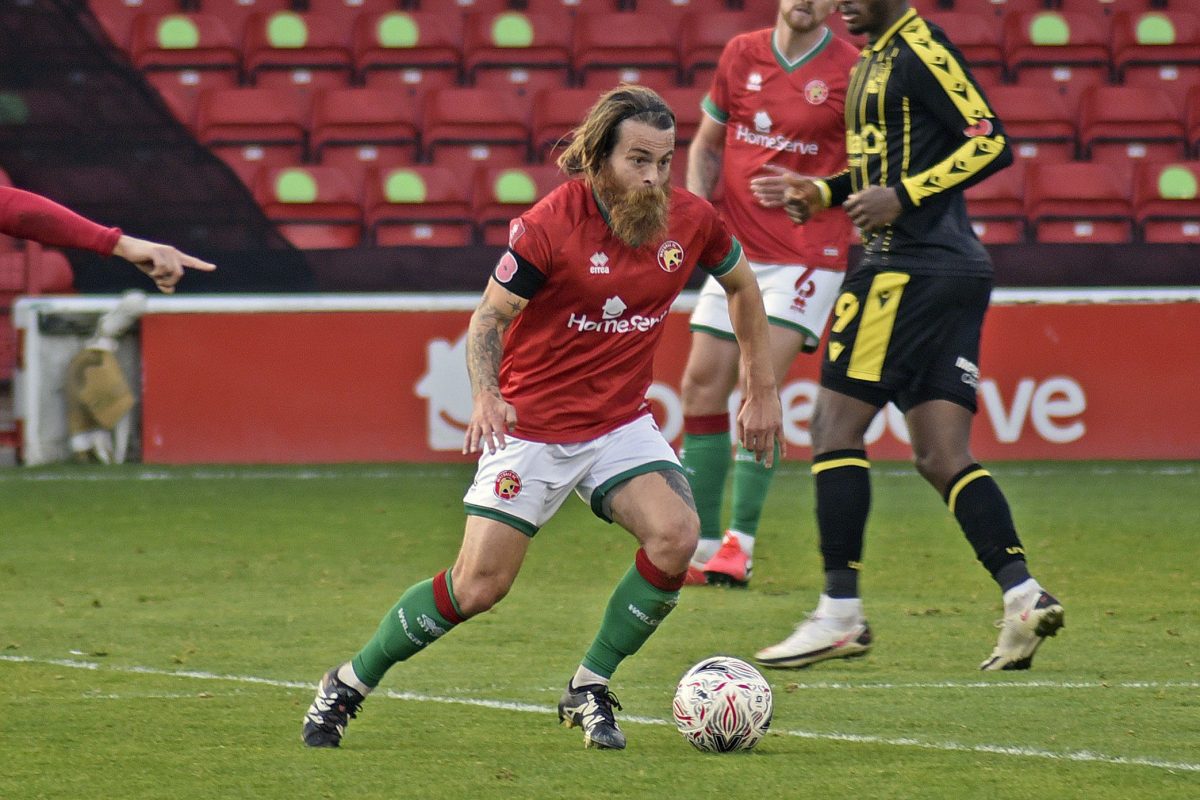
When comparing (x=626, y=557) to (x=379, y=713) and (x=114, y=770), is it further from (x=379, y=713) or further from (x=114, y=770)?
(x=114, y=770)

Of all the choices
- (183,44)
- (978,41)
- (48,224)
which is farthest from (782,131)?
(183,44)

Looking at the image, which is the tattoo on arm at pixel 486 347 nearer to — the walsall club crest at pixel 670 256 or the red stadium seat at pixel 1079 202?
the walsall club crest at pixel 670 256

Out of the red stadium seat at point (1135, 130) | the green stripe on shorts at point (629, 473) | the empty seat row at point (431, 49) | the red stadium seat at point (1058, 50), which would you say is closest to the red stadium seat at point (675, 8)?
the empty seat row at point (431, 49)

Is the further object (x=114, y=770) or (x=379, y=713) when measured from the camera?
(x=379, y=713)

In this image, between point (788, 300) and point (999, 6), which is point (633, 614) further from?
point (999, 6)

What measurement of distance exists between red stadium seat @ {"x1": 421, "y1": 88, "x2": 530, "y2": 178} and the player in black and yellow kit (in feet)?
31.7

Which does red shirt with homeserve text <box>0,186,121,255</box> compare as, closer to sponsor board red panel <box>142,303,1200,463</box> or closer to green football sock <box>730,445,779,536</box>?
green football sock <box>730,445,779,536</box>

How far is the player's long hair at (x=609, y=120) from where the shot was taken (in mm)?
4547

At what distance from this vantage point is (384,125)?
15109mm

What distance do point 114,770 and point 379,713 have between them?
91 cm

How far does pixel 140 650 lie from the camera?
590 centimetres

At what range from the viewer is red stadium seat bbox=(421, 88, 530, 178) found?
49.5 ft

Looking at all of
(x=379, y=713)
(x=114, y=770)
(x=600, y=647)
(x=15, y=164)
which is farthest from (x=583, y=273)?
(x=15, y=164)

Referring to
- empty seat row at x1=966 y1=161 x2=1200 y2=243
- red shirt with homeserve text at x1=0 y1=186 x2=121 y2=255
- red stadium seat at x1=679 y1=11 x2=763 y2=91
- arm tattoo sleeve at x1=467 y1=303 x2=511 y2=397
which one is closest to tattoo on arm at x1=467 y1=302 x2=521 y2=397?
arm tattoo sleeve at x1=467 y1=303 x2=511 y2=397
